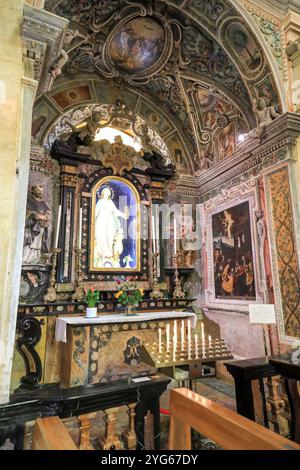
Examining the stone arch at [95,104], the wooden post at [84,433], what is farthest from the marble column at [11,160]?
the stone arch at [95,104]

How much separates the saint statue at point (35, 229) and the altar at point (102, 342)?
154cm

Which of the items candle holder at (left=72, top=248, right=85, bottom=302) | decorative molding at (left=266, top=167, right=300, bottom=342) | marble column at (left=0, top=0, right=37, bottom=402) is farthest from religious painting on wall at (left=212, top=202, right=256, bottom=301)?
marble column at (left=0, top=0, right=37, bottom=402)

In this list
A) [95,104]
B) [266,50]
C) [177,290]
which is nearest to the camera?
[266,50]

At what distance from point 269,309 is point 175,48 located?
254 inches

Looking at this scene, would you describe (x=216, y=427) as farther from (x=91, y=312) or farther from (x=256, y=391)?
(x=91, y=312)

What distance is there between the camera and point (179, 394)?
1826 mm

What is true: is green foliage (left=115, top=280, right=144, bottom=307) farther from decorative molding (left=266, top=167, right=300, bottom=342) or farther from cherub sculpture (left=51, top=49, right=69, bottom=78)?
cherub sculpture (left=51, top=49, right=69, bottom=78)

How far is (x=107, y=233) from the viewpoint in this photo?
7.06 meters

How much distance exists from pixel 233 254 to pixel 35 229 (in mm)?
4599

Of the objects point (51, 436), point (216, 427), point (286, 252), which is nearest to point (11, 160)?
point (51, 436)

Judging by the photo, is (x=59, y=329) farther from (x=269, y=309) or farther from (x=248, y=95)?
(x=248, y=95)

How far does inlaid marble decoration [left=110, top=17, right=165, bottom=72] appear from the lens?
21.5ft

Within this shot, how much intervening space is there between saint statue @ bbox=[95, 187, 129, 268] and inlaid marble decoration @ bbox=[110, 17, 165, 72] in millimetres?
3282
